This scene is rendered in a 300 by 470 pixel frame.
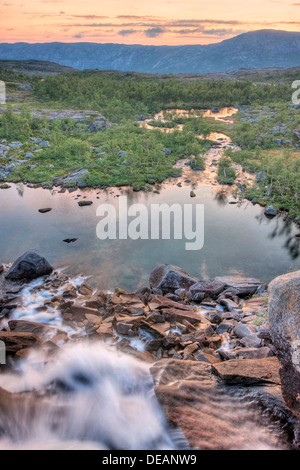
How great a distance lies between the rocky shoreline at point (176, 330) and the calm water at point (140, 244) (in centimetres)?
197

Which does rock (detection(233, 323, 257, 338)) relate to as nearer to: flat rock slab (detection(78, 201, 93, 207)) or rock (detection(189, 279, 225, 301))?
rock (detection(189, 279, 225, 301))

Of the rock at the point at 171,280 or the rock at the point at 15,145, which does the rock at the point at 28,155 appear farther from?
the rock at the point at 171,280

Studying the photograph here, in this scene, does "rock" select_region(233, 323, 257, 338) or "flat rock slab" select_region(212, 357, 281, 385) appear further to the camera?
"rock" select_region(233, 323, 257, 338)

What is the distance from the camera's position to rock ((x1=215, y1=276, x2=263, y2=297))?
18.0 meters

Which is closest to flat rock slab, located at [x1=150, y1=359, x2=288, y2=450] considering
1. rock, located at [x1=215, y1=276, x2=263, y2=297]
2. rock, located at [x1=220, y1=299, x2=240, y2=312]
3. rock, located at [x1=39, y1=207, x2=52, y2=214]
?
rock, located at [x1=220, y1=299, x2=240, y2=312]

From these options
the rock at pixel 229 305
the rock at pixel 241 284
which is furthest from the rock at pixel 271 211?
the rock at pixel 229 305

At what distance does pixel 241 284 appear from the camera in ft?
60.3

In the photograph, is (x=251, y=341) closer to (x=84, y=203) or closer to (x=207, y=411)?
(x=207, y=411)

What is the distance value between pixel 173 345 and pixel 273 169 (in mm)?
23455

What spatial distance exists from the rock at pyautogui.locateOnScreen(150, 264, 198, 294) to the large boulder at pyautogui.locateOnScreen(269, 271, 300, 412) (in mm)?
10610

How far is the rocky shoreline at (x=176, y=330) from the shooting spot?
8.55 meters

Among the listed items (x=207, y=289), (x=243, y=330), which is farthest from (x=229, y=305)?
(x=243, y=330)

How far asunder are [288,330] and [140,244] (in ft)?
54.7
